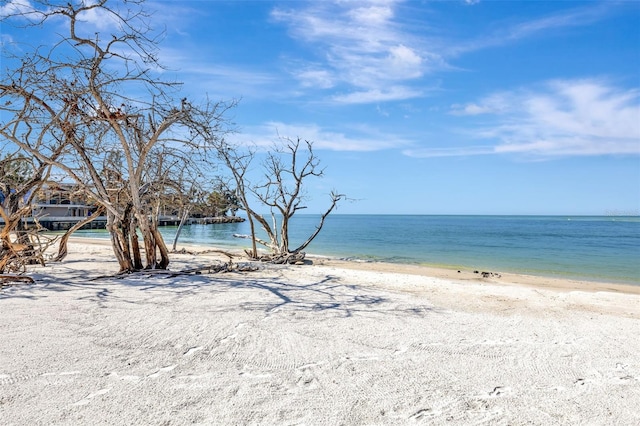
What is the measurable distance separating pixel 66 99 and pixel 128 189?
232cm

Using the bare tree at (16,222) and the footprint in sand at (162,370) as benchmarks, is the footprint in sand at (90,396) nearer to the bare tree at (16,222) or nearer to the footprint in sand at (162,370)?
the footprint in sand at (162,370)

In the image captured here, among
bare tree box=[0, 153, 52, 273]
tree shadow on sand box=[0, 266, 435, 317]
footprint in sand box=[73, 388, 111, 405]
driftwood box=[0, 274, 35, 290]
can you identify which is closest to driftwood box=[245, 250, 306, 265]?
tree shadow on sand box=[0, 266, 435, 317]

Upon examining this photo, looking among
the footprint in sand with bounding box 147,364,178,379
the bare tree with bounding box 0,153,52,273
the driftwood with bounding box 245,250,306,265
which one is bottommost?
the driftwood with bounding box 245,250,306,265

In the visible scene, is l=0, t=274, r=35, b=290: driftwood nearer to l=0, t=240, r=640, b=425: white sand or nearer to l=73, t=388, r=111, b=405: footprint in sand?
l=0, t=240, r=640, b=425: white sand

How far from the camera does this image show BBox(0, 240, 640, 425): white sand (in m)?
Result: 2.79

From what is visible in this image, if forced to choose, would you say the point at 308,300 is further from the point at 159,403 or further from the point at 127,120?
the point at 127,120

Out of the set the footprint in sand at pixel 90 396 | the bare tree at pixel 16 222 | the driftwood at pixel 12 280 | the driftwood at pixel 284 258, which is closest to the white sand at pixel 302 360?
the footprint in sand at pixel 90 396

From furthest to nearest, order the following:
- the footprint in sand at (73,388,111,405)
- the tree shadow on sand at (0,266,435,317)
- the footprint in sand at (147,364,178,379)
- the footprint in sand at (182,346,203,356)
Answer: the tree shadow on sand at (0,266,435,317) < the footprint in sand at (182,346,203,356) < the footprint in sand at (147,364,178,379) < the footprint in sand at (73,388,111,405)

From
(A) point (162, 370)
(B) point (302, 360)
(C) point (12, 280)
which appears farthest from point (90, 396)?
(C) point (12, 280)

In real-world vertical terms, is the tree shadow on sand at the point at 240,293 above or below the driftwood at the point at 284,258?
above

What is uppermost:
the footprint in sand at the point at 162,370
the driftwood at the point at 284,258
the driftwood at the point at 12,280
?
the driftwood at the point at 12,280

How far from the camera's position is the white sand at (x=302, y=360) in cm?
279

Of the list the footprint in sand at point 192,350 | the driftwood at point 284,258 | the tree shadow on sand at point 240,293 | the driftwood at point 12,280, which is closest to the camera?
the footprint in sand at point 192,350

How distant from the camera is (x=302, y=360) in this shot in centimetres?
366
